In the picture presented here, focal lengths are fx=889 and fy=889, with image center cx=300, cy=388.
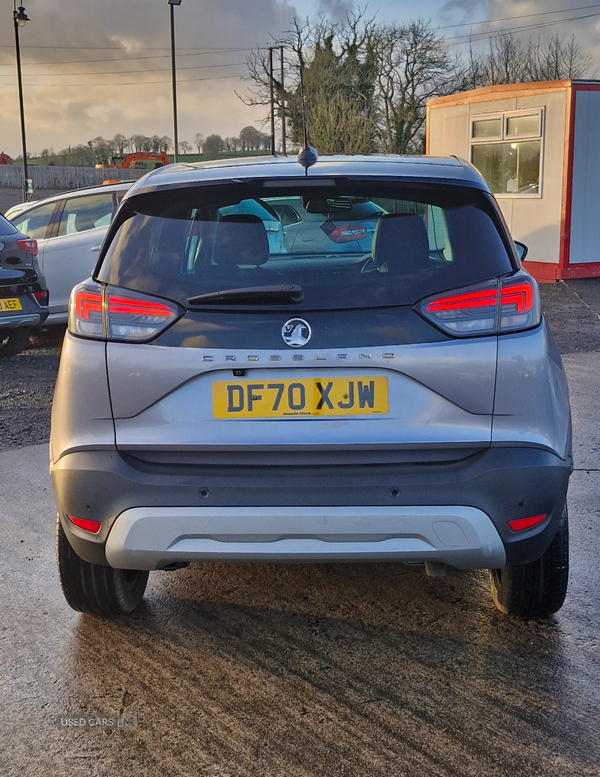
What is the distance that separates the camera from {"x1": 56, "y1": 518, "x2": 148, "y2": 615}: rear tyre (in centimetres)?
323

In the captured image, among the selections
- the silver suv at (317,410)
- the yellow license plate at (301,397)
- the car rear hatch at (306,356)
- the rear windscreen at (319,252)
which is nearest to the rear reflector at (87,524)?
the silver suv at (317,410)

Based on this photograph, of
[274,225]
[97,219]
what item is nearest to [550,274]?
[97,219]

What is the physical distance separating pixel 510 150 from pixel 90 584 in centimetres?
1530

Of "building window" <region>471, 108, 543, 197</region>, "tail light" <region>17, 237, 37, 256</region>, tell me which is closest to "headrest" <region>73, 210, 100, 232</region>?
"tail light" <region>17, 237, 37, 256</region>

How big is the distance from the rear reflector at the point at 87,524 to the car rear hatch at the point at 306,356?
0.85ft

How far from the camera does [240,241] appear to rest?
116 inches

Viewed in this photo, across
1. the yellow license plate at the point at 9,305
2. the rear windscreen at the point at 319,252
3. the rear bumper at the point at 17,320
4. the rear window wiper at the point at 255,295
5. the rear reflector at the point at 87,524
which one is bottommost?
the rear bumper at the point at 17,320

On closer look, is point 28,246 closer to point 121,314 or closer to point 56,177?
point 121,314

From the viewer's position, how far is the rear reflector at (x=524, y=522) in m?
2.74

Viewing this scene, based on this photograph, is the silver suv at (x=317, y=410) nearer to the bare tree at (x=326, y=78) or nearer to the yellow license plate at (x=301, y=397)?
the yellow license plate at (x=301, y=397)

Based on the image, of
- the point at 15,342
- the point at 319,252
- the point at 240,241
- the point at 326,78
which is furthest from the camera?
the point at 326,78

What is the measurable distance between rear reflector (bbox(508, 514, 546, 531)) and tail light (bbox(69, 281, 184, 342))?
1.22 m

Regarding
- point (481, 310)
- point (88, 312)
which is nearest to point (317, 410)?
Answer: point (481, 310)

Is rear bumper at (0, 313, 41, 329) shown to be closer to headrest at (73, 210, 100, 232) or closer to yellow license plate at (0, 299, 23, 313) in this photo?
yellow license plate at (0, 299, 23, 313)
